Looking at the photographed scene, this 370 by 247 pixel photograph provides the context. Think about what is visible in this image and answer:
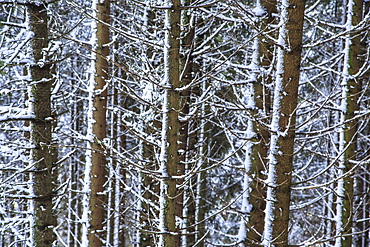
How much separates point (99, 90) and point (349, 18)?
17.7 feet

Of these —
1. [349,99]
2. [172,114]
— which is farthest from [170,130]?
[349,99]

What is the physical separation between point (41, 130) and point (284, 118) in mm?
→ 3970

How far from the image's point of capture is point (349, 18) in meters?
7.68

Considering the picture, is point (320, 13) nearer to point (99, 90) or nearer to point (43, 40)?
point (99, 90)

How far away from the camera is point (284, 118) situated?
14.8 feet

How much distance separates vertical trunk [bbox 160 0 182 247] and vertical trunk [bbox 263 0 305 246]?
118 centimetres

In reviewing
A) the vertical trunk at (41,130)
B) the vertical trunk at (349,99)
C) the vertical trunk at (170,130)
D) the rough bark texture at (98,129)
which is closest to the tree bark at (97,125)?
the rough bark texture at (98,129)

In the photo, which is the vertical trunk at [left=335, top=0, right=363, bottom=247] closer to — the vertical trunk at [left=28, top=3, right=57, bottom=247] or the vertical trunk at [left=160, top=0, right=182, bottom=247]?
the vertical trunk at [left=160, top=0, right=182, bottom=247]

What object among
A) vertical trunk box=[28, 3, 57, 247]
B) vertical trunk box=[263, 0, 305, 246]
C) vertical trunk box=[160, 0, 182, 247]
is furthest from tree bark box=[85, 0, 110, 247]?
vertical trunk box=[263, 0, 305, 246]

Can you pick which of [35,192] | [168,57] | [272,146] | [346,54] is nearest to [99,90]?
[35,192]

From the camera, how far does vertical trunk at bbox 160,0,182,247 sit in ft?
15.0

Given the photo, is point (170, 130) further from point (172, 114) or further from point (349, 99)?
point (349, 99)

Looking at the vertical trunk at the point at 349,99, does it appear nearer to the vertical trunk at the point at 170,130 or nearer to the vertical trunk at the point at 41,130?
the vertical trunk at the point at 170,130

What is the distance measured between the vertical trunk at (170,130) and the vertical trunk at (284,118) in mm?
1183
